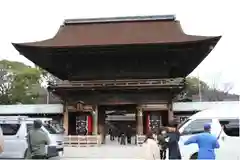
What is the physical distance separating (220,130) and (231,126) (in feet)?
1.13

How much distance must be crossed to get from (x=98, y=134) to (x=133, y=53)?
7.28 m

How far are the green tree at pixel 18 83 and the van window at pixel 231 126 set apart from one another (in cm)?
4301

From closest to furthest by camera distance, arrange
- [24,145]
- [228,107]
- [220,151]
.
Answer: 1. [220,151]
2. [228,107]
3. [24,145]

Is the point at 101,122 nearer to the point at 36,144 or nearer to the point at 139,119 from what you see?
the point at 139,119

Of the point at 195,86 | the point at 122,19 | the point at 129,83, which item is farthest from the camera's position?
the point at 195,86

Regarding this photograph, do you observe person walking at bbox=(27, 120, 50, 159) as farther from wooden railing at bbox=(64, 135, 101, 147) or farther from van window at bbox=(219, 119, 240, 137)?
wooden railing at bbox=(64, 135, 101, 147)

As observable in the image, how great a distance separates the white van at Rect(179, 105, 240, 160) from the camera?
11.6m

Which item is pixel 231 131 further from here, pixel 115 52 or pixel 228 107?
pixel 115 52

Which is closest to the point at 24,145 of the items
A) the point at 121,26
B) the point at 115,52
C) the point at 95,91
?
the point at 115,52

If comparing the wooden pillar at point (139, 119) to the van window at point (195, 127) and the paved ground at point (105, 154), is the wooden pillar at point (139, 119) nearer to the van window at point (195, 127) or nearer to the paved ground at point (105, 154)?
the paved ground at point (105, 154)

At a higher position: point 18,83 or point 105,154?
point 18,83

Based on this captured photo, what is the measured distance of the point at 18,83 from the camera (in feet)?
176

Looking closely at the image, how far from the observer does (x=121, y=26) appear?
31625 millimetres

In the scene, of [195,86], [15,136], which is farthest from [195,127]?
[195,86]
